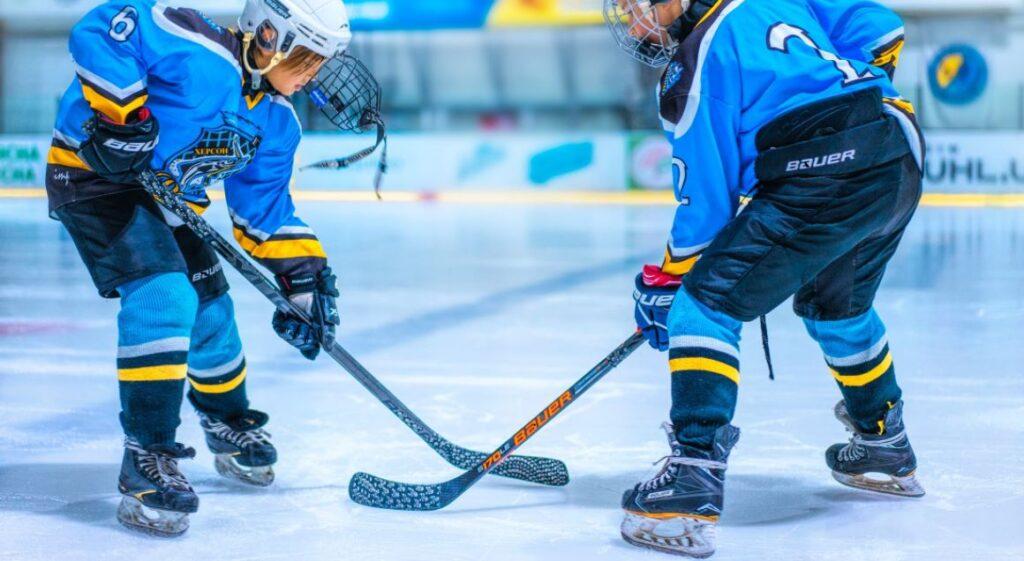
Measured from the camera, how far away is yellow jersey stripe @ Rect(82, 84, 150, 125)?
6.65 ft

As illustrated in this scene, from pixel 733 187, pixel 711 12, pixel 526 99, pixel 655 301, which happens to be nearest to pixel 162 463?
pixel 655 301

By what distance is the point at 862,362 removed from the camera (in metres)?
2.29

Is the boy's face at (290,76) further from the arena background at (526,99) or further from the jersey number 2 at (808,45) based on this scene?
the arena background at (526,99)

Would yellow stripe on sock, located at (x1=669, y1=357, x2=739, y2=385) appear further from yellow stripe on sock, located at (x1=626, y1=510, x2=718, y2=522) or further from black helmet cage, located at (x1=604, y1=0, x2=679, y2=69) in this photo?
black helmet cage, located at (x1=604, y1=0, x2=679, y2=69)

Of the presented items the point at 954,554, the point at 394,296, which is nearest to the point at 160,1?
the point at 954,554

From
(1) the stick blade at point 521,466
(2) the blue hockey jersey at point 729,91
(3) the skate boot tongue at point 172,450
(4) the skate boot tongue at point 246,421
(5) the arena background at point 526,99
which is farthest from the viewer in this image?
(5) the arena background at point 526,99

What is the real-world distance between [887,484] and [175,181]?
4.54 ft

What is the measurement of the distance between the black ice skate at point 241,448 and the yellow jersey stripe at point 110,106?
→ 68 centimetres

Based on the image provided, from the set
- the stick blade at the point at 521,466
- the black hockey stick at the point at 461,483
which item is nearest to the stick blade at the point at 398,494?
the black hockey stick at the point at 461,483

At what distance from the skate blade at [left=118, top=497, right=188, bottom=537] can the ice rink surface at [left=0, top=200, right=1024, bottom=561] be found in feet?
0.09

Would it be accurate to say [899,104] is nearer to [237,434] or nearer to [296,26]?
[296,26]

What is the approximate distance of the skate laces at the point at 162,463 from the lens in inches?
83.7

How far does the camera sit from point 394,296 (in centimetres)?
486

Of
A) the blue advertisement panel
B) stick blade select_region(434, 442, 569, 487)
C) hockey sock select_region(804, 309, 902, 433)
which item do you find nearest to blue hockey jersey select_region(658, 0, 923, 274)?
hockey sock select_region(804, 309, 902, 433)
